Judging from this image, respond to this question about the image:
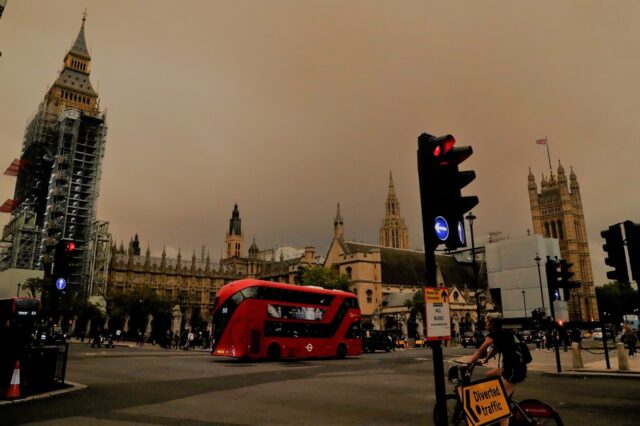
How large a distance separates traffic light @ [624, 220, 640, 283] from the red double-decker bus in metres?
17.4

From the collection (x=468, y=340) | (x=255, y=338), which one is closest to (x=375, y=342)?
(x=468, y=340)

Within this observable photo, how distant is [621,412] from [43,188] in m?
84.8

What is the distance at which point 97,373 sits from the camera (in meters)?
17.4

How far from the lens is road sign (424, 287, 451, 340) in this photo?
4883 millimetres

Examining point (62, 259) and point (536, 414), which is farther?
point (62, 259)

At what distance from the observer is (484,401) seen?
5.53m

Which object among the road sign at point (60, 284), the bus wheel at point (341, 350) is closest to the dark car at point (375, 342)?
the bus wheel at point (341, 350)

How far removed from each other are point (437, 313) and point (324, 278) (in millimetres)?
63960

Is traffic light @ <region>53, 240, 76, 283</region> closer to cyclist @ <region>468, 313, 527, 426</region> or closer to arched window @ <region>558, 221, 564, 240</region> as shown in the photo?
cyclist @ <region>468, 313, 527, 426</region>

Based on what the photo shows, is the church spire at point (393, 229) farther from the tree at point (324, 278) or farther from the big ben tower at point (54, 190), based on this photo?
the big ben tower at point (54, 190)

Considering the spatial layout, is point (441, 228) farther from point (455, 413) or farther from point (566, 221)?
point (566, 221)

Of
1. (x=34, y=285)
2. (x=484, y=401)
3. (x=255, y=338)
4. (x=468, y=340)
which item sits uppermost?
(x=34, y=285)

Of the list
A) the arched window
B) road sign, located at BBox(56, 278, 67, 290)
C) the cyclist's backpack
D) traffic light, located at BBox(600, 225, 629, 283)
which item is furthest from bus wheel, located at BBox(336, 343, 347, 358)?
the arched window

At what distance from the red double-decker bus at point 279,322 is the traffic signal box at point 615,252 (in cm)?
1640
